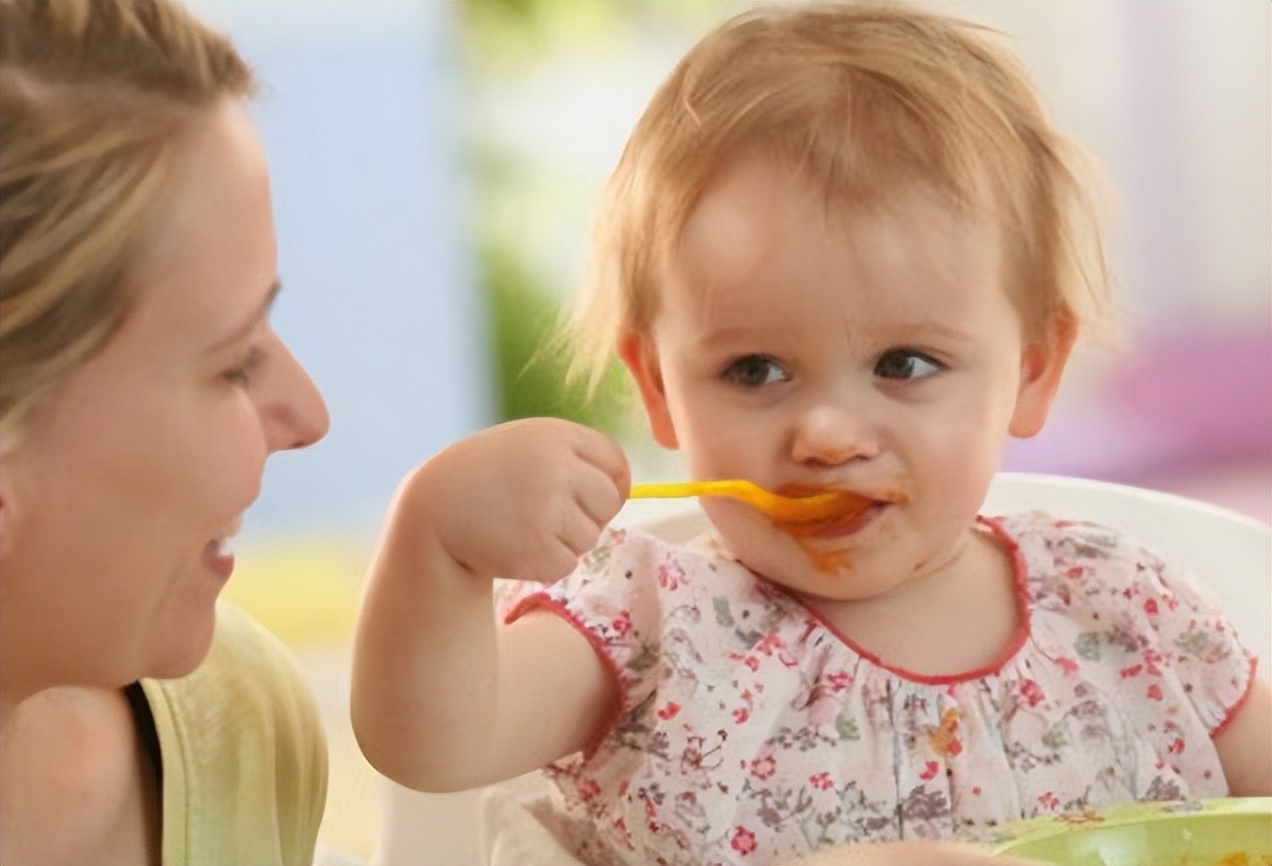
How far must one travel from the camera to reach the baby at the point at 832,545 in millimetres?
708

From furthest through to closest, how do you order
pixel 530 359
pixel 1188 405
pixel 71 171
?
pixel 1188 405
pixel 530 359
pixel 71 171

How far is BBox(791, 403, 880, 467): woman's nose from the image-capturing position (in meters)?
0.70

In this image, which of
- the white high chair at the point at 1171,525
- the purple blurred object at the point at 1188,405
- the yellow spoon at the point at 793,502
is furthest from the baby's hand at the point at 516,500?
the purple blurred object at the point at 1188,405

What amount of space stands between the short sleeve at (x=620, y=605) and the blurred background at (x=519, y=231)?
0.16 m

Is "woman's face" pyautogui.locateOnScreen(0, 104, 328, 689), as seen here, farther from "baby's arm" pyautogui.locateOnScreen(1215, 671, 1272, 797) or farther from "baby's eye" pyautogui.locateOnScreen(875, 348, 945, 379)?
"baby's arm" pyautogui.locateOnScreen(1215, 671, 1272, 797)

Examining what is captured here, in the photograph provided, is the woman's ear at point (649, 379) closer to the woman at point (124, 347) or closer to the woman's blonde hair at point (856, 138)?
the woman's blonde hair at point (856, 138)

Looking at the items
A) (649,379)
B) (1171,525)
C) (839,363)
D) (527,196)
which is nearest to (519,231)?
(527,196)

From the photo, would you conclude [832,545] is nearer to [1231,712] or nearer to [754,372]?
[754,372]

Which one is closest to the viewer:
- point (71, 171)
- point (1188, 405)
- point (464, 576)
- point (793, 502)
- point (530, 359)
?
point (71, 171)

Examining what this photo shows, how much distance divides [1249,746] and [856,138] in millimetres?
370

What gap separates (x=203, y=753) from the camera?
0.70 metres

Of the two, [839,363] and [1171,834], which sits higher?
[839,363]

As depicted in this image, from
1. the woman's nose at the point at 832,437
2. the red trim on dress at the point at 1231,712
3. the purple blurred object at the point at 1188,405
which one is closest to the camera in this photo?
the woman's nose at the point at 832,437

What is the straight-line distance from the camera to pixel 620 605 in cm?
76
